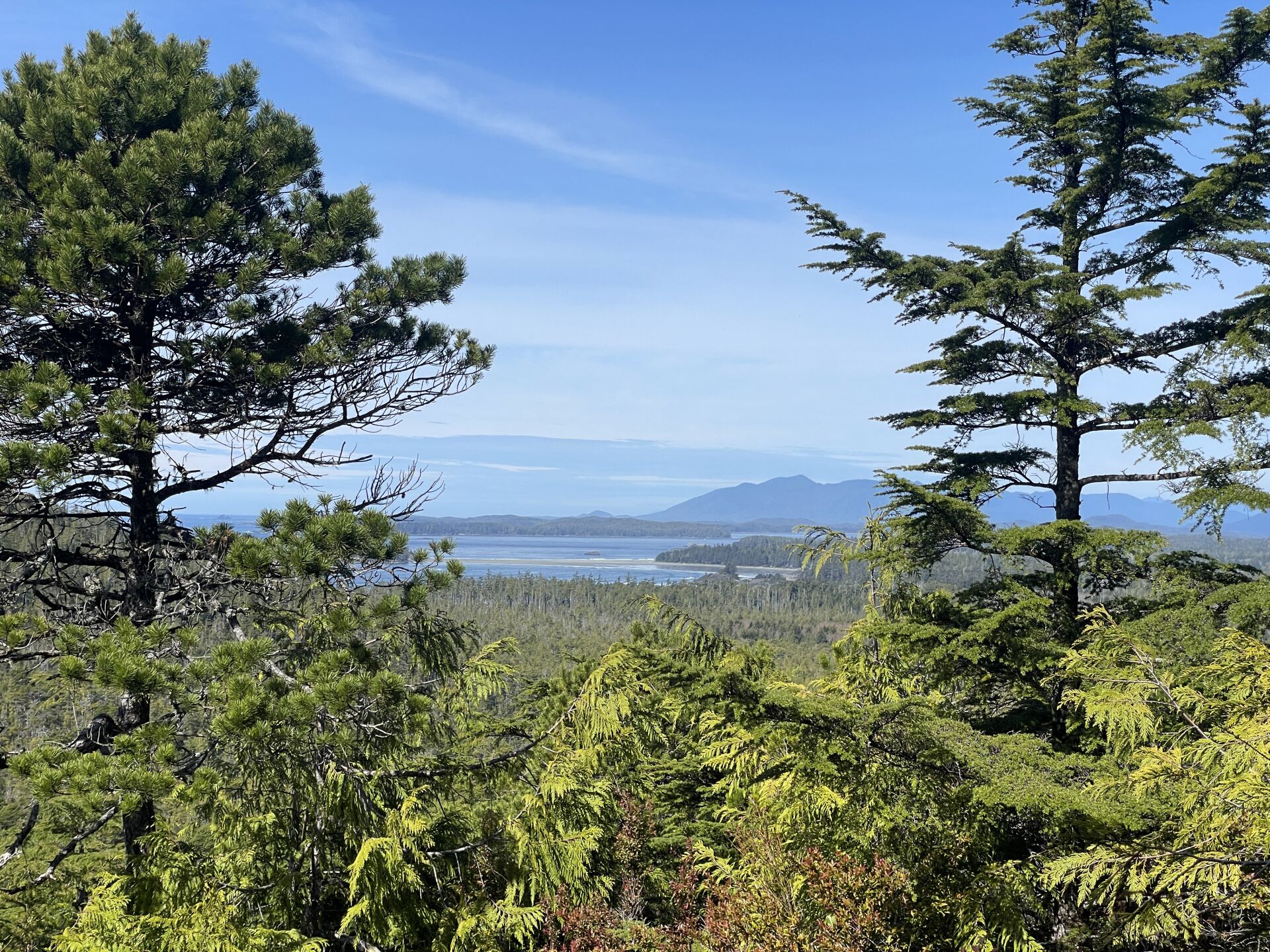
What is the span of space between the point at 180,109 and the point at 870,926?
A: 8.57m

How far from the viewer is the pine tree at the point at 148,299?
543 cm

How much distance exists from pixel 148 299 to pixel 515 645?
Answer: 558 cm

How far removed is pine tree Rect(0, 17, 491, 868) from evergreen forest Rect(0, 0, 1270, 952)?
0.04 m

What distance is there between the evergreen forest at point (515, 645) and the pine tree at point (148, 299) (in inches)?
1.5

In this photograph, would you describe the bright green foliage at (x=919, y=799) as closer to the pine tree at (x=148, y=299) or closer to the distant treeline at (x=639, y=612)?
the pine tree at (x=148, y=299)

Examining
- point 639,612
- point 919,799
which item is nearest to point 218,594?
point 919,799

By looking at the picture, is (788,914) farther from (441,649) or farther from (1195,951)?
(441,649)

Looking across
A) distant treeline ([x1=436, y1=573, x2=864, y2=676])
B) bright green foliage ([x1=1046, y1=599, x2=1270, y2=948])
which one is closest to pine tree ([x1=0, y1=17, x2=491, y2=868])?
bright green foliage ([x1=1046, y1=599, x2=1270, y2=948])

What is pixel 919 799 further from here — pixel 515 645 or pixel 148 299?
pixel 148 299

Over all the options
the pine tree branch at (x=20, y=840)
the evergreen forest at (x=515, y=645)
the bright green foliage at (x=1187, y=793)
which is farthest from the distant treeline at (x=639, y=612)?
the bright green foliage at (x=1187, y=793)

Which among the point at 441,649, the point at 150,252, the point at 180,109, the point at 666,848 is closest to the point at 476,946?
the point at 441,649

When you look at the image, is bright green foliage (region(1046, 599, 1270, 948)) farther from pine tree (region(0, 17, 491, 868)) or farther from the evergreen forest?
pine tree (region(0, 17, 491, 868))

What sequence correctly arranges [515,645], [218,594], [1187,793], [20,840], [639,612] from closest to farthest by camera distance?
[1187,793] → [20,840] → [218,594] → [515,645] → [639,612]

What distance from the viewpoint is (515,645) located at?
9.32 meters
